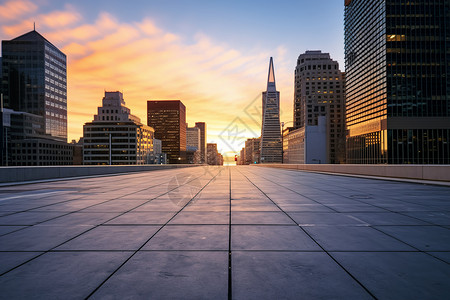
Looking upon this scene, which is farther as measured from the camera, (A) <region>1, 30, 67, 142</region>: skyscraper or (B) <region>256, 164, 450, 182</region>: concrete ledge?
(A) <region>1, 30, 67, 142</region>: skyscraper

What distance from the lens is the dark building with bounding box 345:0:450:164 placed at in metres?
100

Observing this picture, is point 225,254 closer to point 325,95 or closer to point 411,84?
point 411,84

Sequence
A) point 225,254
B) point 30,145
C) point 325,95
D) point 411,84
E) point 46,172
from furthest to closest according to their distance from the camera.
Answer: point 325,95 → point 30,145 → point 411,84 → point 46,172 → point 225,254

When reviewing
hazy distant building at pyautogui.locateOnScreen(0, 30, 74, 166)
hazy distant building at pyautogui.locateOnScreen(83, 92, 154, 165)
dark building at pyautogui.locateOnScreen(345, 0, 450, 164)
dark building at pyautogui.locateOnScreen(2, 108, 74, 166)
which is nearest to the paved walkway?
dark building at pyautogui.locateOnScreen(345, 0, 450, 164)

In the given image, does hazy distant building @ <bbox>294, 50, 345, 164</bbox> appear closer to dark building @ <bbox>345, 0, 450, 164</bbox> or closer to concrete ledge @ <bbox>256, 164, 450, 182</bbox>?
dark building @ <bbox>345, 0, 450, 164</bbox>

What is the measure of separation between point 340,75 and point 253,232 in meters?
201

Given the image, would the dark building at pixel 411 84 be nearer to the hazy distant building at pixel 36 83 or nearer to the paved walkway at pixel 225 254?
the paved walkway at pixel 225 254

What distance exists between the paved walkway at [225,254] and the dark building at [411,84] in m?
111

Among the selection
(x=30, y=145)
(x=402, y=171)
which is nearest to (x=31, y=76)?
(x=30, y=145)

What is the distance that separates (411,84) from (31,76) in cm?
20256

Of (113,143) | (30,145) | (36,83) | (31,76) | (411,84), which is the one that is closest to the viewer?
(411,84)

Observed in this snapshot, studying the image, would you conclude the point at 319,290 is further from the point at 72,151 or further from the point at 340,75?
the point at 340,75

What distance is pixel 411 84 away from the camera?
102500 millimetres

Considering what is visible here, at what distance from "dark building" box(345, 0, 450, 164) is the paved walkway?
111 metres
